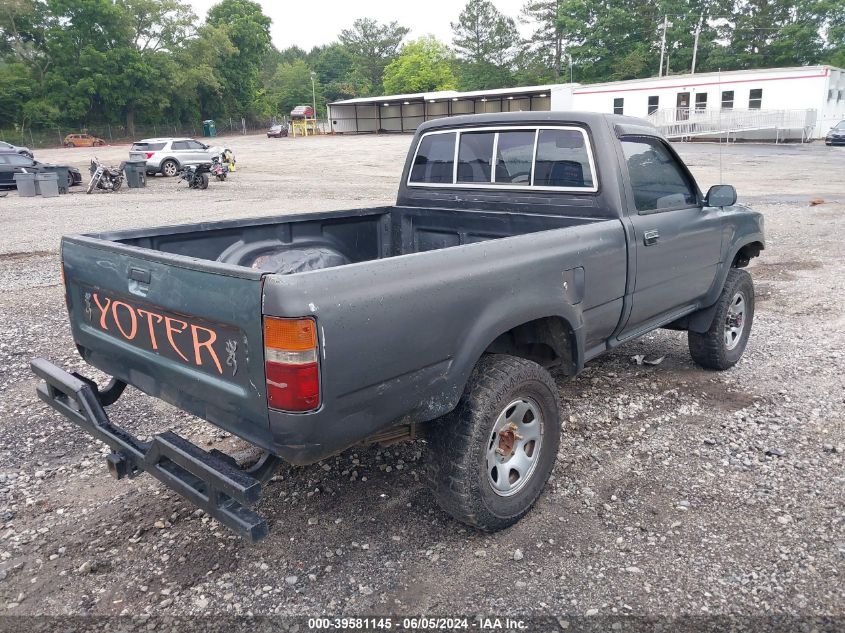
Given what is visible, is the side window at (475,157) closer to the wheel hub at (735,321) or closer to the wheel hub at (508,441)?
the wheel hub at (508,441)

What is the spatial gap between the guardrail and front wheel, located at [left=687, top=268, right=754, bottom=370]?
107 ft

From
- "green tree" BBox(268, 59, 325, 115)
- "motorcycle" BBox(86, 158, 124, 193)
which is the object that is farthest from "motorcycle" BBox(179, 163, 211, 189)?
"green tree" BBox(268, 59, 325, 115)

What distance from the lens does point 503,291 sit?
280 centimetres

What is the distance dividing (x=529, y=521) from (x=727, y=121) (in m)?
38.4

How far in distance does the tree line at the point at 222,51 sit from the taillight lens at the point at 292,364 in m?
54.3

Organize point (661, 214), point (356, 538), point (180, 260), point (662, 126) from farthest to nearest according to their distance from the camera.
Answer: point (662, 126)
point (661, 214)
point (356, 538)
point (180, 260)

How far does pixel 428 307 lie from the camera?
2.47 meters

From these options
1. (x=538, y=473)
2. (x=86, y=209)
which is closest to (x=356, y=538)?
(x=538, y=473)

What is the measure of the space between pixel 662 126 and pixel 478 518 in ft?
125

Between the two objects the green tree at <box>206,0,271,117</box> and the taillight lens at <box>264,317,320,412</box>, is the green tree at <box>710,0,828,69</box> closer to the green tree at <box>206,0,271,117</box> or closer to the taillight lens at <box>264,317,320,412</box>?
the green tree at <box>206,0,271,117</box>

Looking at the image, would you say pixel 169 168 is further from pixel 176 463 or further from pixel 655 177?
pixel 176 463

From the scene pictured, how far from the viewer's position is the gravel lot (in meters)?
2.65

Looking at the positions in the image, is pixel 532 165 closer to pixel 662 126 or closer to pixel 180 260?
pixel 180 260

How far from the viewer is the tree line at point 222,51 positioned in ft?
178
